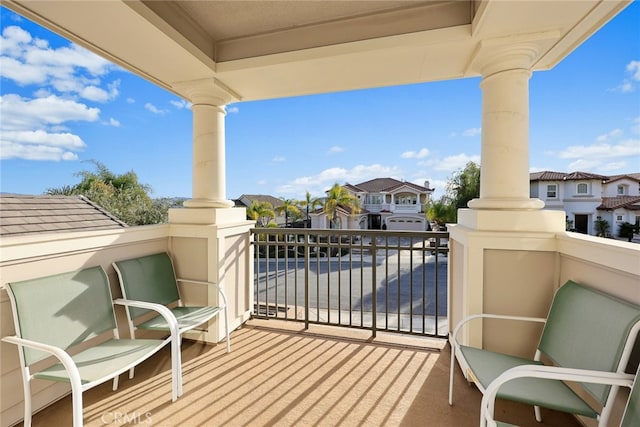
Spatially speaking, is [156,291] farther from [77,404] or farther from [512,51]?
[512,51]

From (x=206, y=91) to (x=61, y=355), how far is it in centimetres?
234

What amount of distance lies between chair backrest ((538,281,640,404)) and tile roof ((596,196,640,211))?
2.58 metres

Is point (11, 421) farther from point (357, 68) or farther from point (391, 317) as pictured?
point (391, 317)

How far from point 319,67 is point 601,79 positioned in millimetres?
10479

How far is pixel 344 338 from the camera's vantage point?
104 inches

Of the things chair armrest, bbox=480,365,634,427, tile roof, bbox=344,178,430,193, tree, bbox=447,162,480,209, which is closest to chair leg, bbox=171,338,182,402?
chair armrest, bbox=480,365,634,427

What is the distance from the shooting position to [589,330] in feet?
4.21

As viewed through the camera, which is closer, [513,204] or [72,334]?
[72,334]

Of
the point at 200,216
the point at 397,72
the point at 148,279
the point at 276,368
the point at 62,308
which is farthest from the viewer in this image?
the point at 200,216

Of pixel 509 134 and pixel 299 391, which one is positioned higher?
pixel 509 134

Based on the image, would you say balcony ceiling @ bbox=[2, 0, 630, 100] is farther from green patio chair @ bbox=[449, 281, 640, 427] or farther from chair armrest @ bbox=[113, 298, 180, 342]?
chair armrest @ bbox=[113, 298, 180, 342]

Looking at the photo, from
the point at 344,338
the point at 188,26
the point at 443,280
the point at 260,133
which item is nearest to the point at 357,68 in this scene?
the point at 188,26

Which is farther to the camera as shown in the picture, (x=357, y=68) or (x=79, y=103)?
(x=79, y=103)

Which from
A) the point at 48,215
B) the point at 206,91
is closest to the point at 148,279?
the point at 48,215
